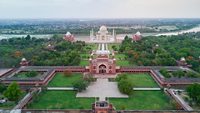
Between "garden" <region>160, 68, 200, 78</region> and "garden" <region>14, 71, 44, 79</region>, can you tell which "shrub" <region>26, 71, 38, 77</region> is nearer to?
"garden" <region>14, 71, 44, 79</region>

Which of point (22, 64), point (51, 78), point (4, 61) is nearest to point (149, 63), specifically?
point (51, 78)

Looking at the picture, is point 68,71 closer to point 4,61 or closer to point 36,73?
point 36,73

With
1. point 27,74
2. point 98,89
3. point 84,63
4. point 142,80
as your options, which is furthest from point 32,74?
point 142,80

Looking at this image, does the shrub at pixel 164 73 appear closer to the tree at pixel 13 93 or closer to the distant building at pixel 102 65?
the distant building at pixel 102 65

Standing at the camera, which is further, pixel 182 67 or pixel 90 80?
pixel 182 67

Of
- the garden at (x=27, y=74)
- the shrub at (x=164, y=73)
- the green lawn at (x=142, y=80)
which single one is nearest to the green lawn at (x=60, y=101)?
the garden at (x=27, y=74)

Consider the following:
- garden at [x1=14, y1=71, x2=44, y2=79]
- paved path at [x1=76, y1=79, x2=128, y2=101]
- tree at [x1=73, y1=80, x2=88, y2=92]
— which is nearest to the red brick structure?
paved path at [x1=76, y1=79, x2=128, y2=101]
